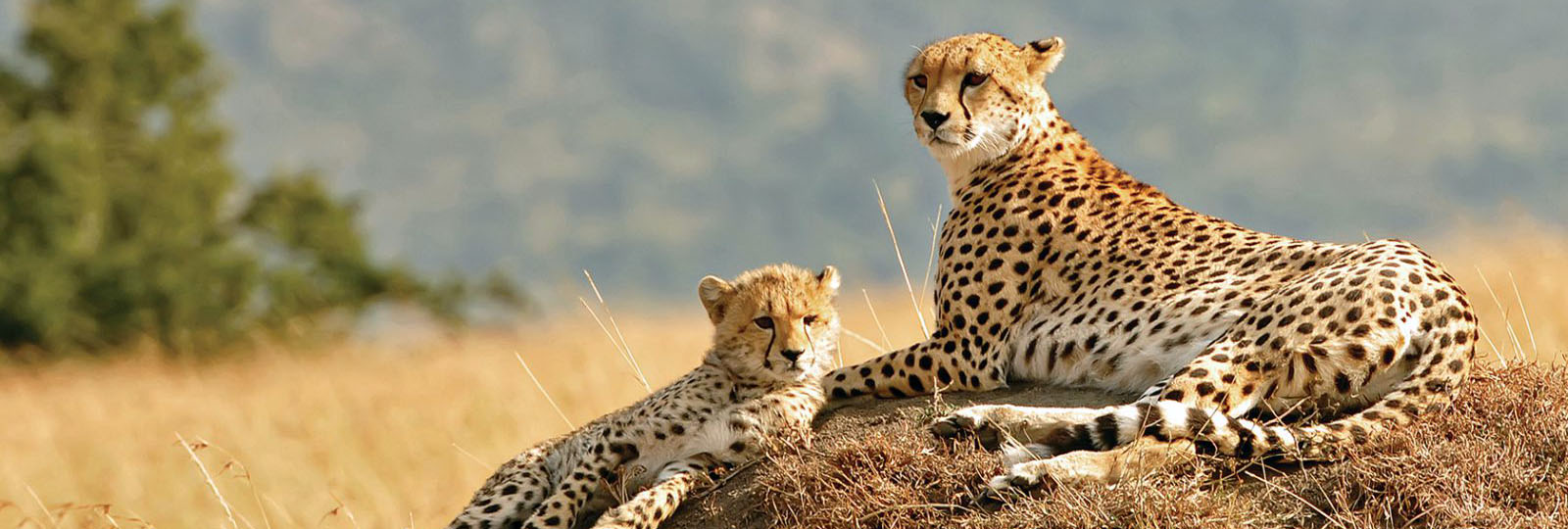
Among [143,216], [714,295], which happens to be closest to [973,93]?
[714,295]

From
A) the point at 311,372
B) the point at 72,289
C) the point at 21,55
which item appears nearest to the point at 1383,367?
the point at 311,372

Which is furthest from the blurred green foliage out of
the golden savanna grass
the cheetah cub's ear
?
the cheetah cub's ear

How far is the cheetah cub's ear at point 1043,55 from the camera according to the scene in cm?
559

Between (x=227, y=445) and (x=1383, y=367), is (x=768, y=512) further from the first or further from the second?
(x=227, y=445)

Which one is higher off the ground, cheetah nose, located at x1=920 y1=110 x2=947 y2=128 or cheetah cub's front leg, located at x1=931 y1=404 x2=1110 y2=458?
cheetah nose, located at x1=920 y1=110 x2=947 y2=128

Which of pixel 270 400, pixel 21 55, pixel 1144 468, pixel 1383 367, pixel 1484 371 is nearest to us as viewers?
pixel 1144 468

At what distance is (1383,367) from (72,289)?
22.3m

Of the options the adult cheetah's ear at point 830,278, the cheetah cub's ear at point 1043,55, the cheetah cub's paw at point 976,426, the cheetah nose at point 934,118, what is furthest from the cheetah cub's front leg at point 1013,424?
the cheetah cub's ear at point 1043,55

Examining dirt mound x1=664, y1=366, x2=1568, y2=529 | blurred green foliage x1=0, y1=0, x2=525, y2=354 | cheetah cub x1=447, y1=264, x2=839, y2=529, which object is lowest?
dirt mound x1=664, y1=366, x2=1568, y2=529

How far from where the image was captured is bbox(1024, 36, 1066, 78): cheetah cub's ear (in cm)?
559

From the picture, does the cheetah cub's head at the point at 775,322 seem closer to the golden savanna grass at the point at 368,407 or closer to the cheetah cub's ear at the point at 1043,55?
the cheetah cub's ear at the point at 1043,55

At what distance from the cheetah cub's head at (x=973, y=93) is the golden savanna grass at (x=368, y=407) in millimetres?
1966

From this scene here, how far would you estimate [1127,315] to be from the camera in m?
4.72

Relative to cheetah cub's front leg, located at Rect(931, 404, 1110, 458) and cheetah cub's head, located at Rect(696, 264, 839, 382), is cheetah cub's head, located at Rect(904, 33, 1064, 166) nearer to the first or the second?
cheetah cub's head, located at Rect(696, 264, 839, 382)
